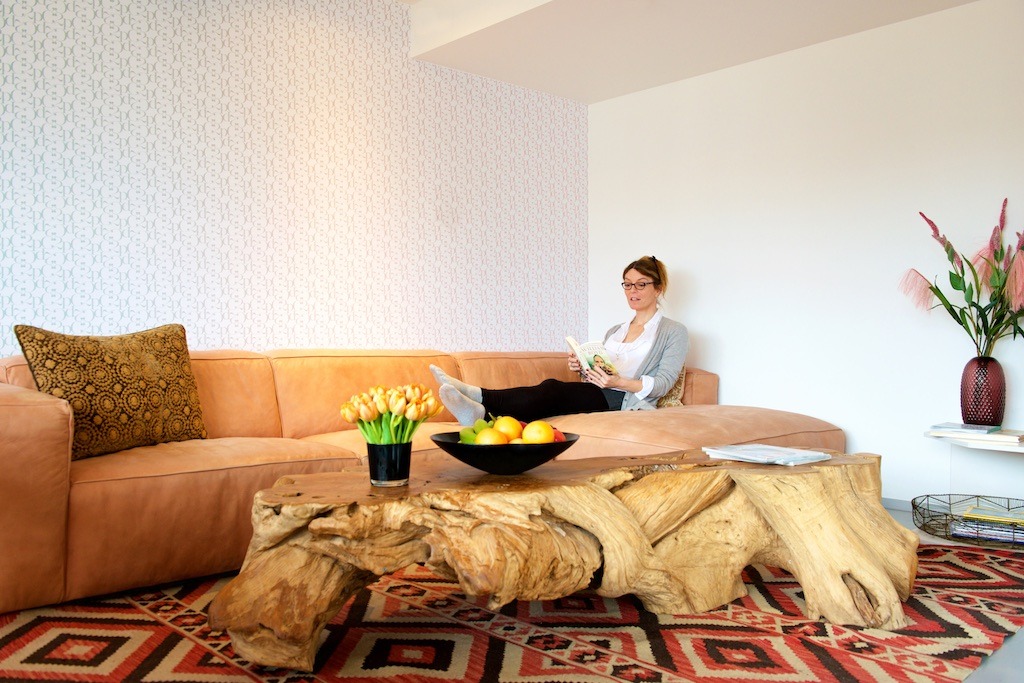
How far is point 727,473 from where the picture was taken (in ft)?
7.76

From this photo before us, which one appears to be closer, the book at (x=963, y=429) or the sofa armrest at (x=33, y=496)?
the sofa armrest at (x=33, y=496)

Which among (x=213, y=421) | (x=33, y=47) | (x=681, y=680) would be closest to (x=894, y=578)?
(x=681, y=680)

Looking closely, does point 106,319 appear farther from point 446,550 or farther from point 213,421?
point 446,550

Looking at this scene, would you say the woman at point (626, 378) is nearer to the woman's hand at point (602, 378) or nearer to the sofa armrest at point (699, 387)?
the woman's hand at point (602, 378)

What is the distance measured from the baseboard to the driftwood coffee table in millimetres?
1398

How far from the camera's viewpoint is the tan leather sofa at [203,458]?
2221mm

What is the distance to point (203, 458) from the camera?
2.61 m

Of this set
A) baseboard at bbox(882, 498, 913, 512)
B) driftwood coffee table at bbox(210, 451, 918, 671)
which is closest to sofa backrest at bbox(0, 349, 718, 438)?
driftwood coffee table at bbox(210, 451, 918, 671)

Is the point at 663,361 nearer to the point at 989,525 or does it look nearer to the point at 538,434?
the point at 989,525

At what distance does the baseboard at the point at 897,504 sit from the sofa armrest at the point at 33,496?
3.28 meters

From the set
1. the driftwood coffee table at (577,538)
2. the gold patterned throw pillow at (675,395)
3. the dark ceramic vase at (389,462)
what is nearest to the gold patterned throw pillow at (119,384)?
the driftwood coffee table at (577,538)

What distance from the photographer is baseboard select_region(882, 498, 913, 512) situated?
151 inches

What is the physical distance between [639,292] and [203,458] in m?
2.32

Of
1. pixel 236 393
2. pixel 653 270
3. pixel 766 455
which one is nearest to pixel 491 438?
pixel 766 455
